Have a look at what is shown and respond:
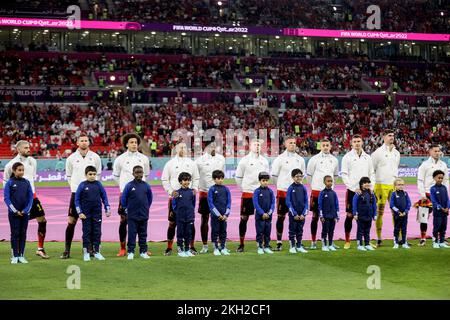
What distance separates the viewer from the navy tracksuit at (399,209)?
1491 cm

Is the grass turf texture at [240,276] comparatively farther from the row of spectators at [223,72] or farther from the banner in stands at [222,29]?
the banner in stands at [222,29]

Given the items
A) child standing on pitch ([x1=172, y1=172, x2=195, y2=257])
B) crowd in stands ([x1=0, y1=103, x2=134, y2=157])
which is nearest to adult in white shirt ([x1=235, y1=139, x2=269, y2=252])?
child standing on pitch ([x1=172, y1=172, x2=195, y2=257])

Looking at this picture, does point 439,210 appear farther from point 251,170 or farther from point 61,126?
point 61,126

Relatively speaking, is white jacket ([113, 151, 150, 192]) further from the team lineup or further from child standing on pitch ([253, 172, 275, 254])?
child standing on pitch ([253, 172, 275, 254])

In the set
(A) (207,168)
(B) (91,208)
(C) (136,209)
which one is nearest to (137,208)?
(C) (136,209)

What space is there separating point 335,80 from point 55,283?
166 ft

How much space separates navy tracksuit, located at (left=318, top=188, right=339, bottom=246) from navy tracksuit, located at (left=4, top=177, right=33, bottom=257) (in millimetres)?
→ 5847

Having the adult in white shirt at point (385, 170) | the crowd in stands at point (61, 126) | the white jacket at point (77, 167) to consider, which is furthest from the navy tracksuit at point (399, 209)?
the crowd in stands at point (61, 126)

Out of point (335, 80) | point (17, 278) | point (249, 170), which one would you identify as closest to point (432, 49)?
point (335, 80)

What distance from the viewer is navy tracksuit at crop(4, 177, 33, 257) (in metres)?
12.7

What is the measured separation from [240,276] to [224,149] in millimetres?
29575

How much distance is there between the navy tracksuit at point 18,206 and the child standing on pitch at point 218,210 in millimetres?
3535

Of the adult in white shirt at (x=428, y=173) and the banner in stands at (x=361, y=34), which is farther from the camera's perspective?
the banner in stands at (x=361, y=34)

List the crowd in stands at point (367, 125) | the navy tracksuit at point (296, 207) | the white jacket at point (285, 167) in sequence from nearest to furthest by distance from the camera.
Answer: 1. the navy tracksuit at point (296, 207)
2. the white jacket at point (285, 167)
3. the crowd in stands at point (367, 125)
